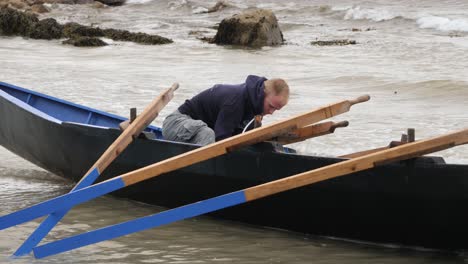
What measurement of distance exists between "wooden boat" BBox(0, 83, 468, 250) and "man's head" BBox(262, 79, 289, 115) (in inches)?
13.9

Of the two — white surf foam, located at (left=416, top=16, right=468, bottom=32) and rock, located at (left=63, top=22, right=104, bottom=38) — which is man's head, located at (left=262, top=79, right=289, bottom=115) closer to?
rock, located at (left=63, top=22, right=104, bottom=38)

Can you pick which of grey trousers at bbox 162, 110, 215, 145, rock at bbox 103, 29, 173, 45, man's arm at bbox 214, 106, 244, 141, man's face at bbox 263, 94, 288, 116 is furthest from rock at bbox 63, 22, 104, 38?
man's face at bbox 263, 94, 288, 116

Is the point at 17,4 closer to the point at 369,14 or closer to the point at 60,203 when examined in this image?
the point at 369,14

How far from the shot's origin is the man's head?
705 centimetres

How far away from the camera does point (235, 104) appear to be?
7293 millimetres

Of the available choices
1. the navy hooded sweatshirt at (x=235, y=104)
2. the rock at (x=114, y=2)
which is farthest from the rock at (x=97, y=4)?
the navy hooded sweatshirt at (x=235, y=104)

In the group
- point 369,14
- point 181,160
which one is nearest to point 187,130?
point 181,160

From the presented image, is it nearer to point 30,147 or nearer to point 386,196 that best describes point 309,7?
point 30,147

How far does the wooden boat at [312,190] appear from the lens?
21.0ft

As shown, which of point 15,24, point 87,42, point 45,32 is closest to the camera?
point 87,42

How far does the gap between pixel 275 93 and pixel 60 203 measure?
171 centimetres

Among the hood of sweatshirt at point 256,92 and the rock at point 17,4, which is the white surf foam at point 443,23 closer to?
the rock at point 17,4

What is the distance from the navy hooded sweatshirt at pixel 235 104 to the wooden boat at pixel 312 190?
262 mm

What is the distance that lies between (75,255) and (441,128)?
6901 mm
